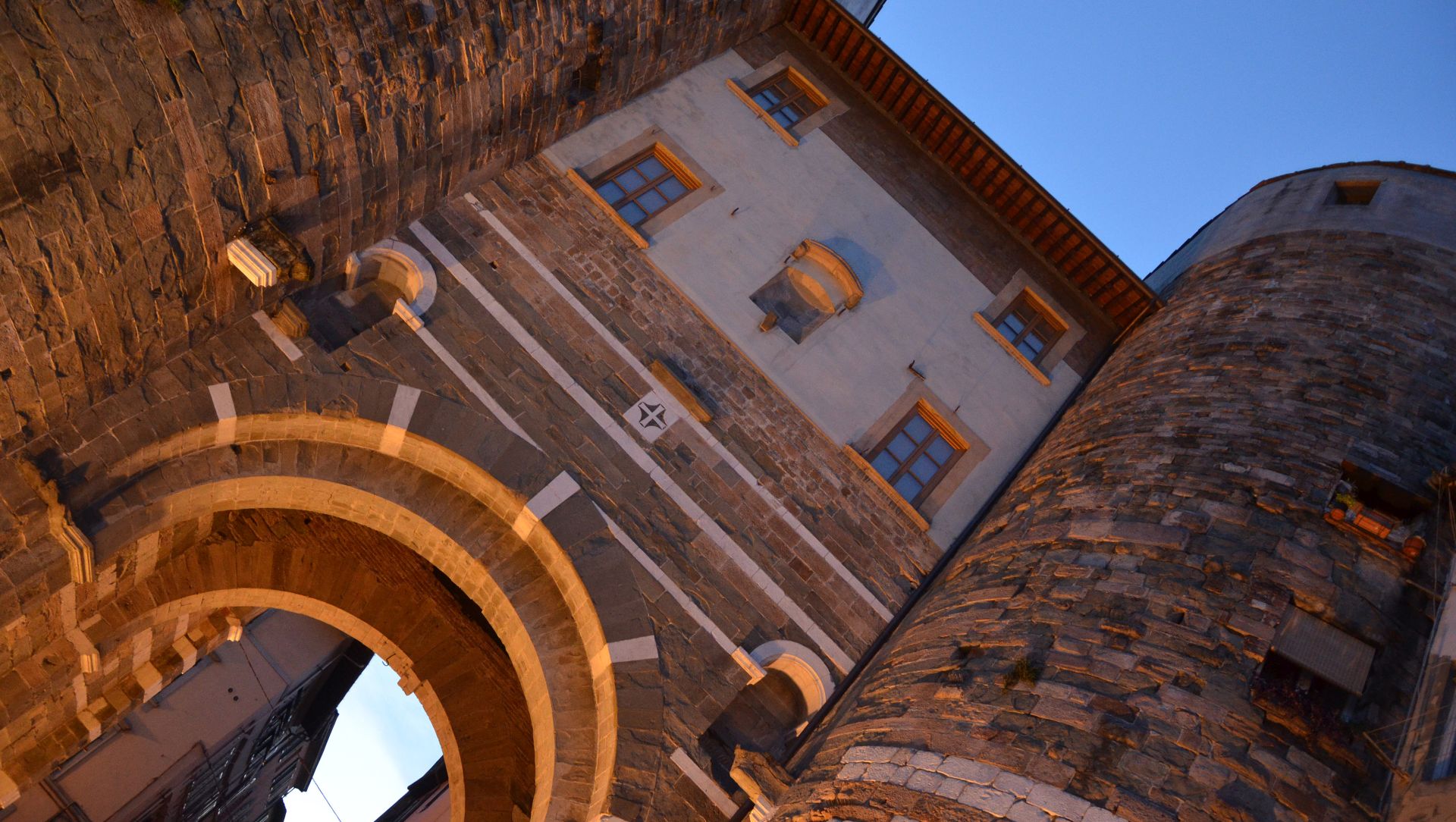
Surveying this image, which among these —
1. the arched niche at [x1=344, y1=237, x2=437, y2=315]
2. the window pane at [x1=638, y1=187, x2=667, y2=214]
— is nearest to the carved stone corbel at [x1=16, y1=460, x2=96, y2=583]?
the arched niche at [x1=344, y1=237, x2=437, y2=315]

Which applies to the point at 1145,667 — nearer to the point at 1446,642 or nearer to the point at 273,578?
the point at 1446,642

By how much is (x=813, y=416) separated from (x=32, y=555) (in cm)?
788

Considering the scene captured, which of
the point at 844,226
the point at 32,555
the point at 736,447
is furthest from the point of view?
the point at 844,226

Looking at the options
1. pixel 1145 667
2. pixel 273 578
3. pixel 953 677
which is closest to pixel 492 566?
pixel 273 578

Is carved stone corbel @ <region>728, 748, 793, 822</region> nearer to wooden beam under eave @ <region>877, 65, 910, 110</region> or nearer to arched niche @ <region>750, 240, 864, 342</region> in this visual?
arched niche @ <region>750, 240, 864, 342</region>

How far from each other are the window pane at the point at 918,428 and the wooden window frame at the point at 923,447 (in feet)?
0.08

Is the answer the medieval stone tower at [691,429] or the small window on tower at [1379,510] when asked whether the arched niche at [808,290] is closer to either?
the medieval stone tower at [691,429]

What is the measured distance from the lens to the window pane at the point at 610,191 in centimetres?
1157

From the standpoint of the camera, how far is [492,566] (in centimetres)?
931

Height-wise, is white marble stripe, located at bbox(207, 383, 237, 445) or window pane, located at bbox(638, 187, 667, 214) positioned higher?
window pane, located at bbox(638, 187, 667, 214)

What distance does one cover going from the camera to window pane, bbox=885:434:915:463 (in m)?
11.3

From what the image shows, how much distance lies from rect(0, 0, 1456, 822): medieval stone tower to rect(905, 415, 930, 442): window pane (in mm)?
44

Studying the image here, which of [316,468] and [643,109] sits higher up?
[643,109]

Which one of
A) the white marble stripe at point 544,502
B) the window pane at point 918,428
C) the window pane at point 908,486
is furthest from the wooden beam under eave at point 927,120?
the white marble stripe at point 544,502
